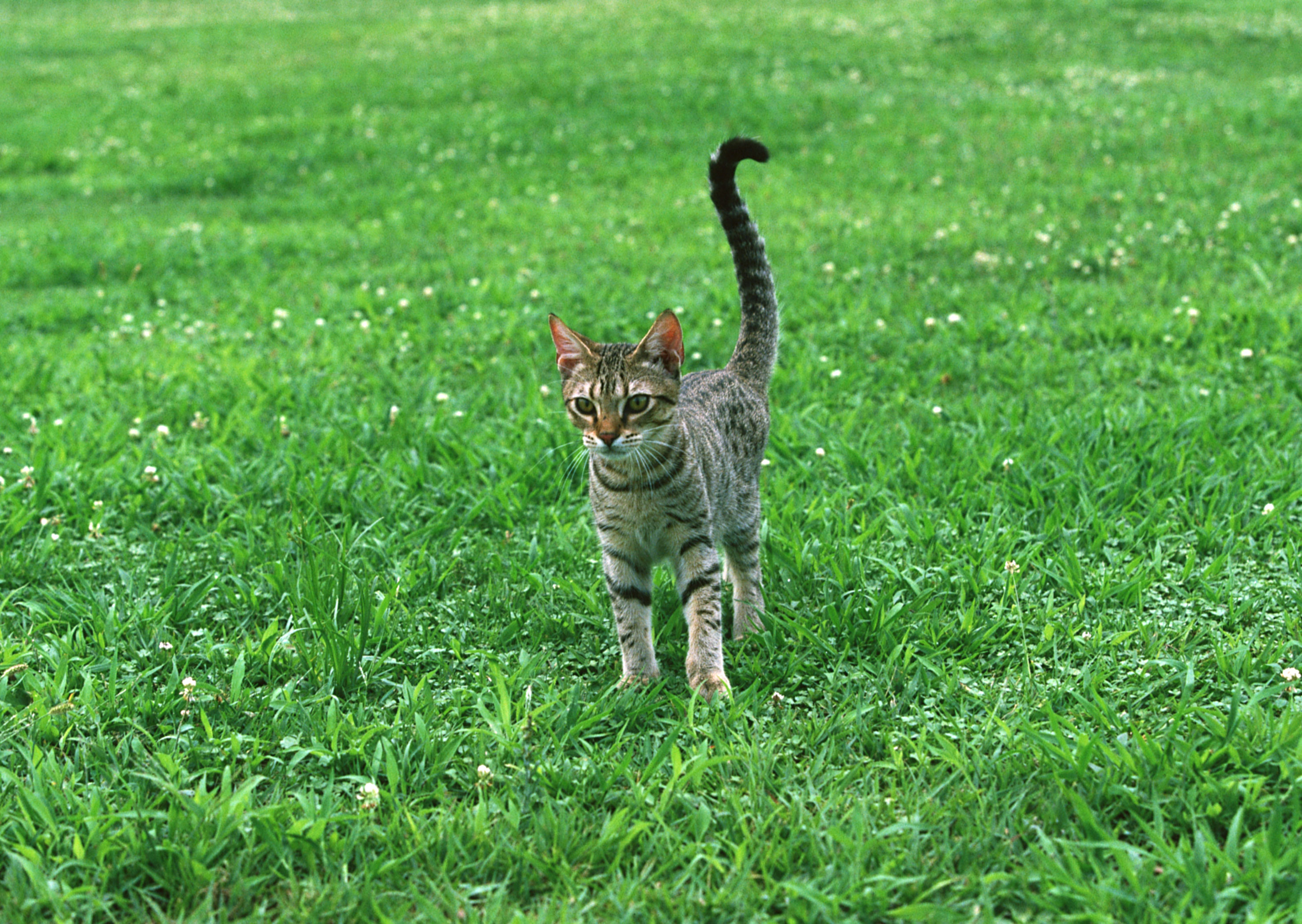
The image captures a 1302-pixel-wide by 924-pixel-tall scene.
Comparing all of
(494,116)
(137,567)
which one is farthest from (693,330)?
(494,116)

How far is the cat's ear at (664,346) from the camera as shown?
384 centimetres

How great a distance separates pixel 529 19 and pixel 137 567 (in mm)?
19731

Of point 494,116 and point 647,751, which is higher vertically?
point 494,116

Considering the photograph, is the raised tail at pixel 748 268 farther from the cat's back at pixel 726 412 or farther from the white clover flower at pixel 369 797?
the white clover flower at pixel 369 797

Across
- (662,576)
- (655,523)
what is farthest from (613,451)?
(662,576)

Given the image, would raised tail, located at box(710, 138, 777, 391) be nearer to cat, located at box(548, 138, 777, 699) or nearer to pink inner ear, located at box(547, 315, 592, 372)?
cat, located at box(548, 138, 777, 699)

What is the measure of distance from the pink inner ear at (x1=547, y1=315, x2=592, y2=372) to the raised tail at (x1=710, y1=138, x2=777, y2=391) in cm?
89

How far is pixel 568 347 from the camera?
4.01 metres

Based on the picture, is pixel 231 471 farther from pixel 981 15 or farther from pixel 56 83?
pixel 981 15

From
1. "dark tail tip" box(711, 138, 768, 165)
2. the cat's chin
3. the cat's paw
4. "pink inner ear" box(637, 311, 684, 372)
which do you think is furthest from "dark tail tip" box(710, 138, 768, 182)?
the cat's paw

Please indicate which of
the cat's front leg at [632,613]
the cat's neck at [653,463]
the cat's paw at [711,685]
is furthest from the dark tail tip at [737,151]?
the cat's paw at [711,685]

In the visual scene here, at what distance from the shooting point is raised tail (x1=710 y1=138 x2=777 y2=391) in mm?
4324

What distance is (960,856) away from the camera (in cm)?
301

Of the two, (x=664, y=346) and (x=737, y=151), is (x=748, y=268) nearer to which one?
(x=737, y=151)
